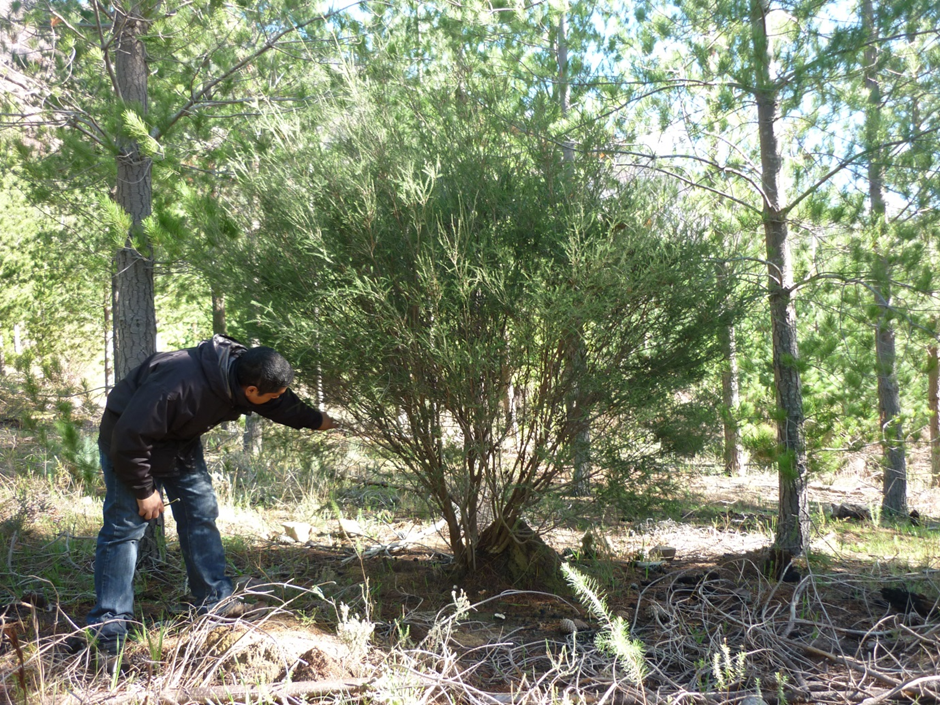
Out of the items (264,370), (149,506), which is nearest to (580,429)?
(264,370)

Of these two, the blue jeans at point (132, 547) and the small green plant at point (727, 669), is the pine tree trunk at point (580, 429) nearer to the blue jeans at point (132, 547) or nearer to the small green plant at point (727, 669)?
the small green plant at point (727, 669)

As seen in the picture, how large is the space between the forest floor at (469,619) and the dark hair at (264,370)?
951 mm

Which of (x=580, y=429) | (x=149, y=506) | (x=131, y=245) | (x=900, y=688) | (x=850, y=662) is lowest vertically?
(x=850, y=662)

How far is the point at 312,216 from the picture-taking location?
4102mm

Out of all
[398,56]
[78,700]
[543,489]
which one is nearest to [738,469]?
[543,489]

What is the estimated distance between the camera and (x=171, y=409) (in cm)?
355

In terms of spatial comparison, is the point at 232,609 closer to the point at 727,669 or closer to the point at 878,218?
the point at 727,669

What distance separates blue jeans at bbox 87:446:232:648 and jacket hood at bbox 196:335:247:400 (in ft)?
1.80

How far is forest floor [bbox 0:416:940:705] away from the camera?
306 centimetres

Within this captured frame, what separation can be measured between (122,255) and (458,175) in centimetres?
229

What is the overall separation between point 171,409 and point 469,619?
2042mm

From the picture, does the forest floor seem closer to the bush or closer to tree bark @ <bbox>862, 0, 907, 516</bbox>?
the bush

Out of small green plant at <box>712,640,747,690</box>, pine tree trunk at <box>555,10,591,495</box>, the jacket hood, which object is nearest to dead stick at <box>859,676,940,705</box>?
small green plant at <box>712,640,747,690</box>

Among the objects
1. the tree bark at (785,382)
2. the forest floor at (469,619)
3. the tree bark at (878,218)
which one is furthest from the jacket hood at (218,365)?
the tree bark at (878,218)
